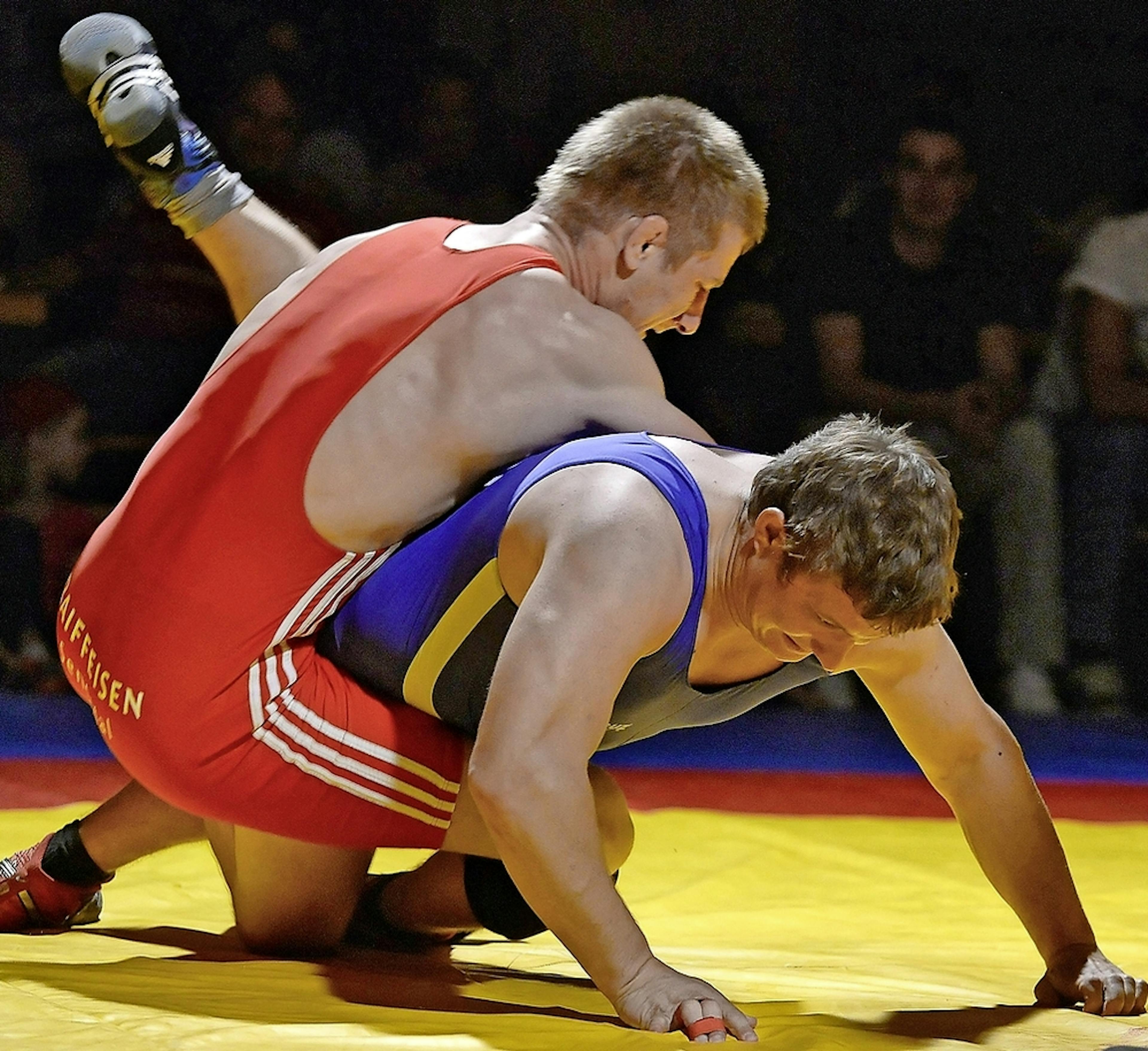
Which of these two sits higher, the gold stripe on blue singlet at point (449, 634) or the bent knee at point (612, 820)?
the gold stripe on blue singlet at point (449, 634)

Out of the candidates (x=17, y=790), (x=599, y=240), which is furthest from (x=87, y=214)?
(x=599, y=240)

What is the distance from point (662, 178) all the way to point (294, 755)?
2.48ft

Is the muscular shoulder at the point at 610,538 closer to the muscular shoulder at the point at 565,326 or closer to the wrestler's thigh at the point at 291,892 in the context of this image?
the muscular shoulder at the point at 565,326

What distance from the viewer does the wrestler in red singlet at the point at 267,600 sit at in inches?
59.8

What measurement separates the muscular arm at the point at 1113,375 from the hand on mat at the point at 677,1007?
10.4ft

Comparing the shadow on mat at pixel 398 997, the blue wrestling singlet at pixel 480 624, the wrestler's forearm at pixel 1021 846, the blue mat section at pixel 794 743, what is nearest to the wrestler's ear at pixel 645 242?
the blue wrestling singlet at pixel 480 624

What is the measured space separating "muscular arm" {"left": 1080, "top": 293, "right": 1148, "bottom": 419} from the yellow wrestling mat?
66.5 inches

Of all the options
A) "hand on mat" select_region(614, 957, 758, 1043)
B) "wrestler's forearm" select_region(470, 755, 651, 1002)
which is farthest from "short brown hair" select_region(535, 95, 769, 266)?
"hand on mat" select_region(614, 957, 758, 1043)

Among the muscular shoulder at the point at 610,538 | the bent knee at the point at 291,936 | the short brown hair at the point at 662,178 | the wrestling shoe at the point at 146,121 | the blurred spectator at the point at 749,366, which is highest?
the wrestling shoe at the point at 146,121

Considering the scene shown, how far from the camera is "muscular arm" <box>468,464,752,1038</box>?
126 cm

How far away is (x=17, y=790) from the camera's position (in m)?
2.75

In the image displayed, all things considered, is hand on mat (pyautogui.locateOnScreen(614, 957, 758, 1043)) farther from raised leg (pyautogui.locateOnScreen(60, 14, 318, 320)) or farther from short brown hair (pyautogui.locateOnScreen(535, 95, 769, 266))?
raised leg (pyautogui.locateOnScreen(60, 14, 318, 320))

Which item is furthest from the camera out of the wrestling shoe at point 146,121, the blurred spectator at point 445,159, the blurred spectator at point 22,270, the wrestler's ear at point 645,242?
the blurred spectator at point 445,159

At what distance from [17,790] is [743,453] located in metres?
A: 1.75
